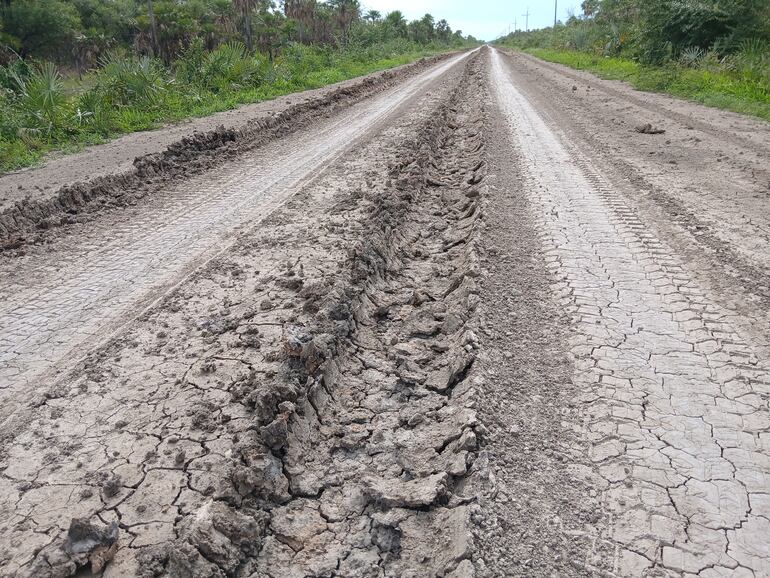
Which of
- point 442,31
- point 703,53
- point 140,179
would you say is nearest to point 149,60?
point 140,179

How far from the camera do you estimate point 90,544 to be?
2.22m

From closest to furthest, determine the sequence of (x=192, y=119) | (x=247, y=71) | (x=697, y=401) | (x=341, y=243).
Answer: (x=697, y=401) → (x=341, y=243) → (x=192, y=119) → (x=247, y=71)

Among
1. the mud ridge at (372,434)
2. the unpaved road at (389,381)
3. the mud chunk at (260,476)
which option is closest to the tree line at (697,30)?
the unpaved road at (389,381)

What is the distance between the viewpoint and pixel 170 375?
340cm

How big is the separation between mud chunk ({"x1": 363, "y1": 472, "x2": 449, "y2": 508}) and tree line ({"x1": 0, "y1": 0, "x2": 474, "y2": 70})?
69.5 feet

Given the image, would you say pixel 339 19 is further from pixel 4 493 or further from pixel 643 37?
pixel 4 493

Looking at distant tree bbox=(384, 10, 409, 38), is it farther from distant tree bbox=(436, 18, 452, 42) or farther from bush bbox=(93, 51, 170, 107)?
bush bbox=(93, 51, 170, 107)

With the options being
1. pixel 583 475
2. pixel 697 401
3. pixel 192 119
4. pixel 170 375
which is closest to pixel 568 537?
pixel 583 475

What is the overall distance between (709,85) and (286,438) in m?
16.4

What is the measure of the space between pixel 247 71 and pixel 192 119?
20.7 ft

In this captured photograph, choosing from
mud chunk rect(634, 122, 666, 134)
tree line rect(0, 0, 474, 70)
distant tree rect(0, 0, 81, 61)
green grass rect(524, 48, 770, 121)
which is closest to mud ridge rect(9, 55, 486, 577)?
mud chunk rect(634, 122, 666, 134)

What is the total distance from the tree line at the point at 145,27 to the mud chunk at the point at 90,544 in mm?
21199

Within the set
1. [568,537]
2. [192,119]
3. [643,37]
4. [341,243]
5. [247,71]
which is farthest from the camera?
[643,37]

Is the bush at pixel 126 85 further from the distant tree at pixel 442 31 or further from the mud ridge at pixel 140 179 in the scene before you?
the distant tree at pixel 442 31
